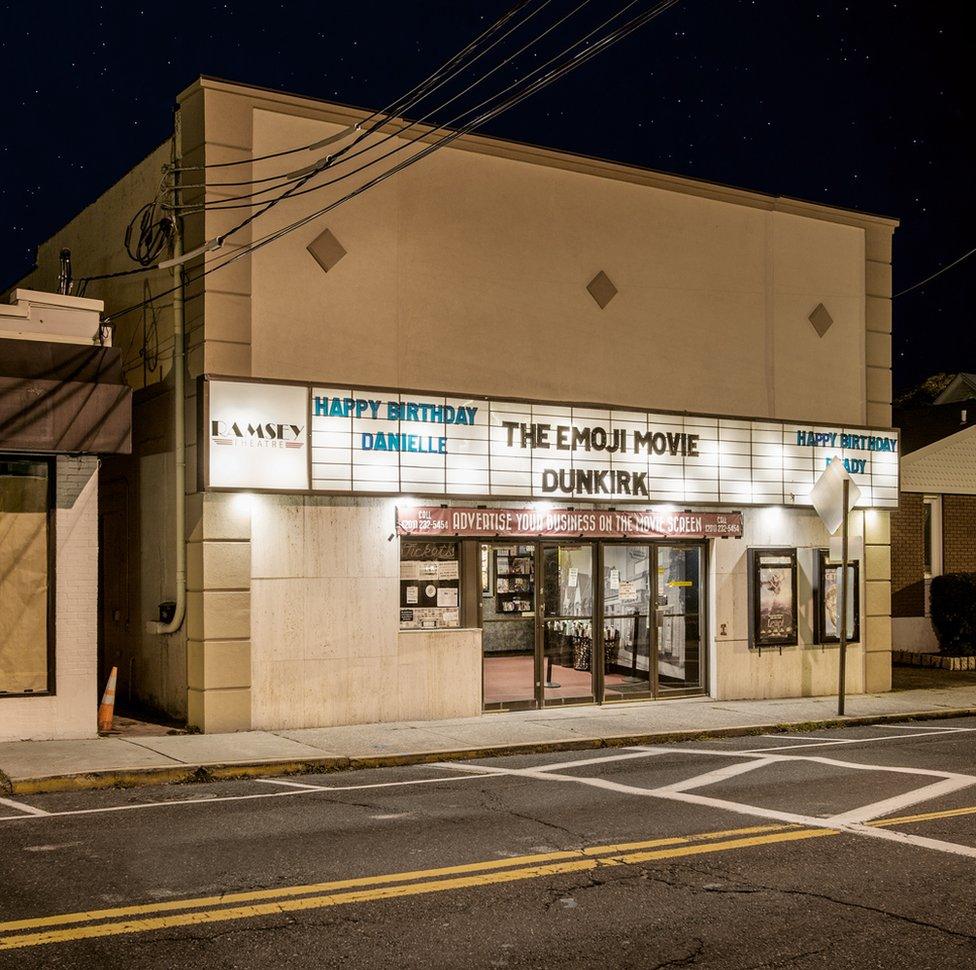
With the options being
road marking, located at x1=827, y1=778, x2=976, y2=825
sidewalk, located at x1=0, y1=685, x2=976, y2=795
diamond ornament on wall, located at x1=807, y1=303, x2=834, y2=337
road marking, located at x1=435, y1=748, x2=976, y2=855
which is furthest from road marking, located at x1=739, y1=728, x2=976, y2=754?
diamond ornament on wall, located at x1=807, y1=303, x2=834, y2=337

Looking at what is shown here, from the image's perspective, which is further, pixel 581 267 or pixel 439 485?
pixel 581 267

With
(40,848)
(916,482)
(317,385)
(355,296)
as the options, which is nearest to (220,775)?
(40,848)

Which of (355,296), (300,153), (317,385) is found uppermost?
(300,153)

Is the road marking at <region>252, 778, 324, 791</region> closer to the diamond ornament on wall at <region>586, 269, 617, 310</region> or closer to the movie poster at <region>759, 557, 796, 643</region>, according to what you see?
the diamond ornament on wall at <region>586, 269, 617, 310</region>

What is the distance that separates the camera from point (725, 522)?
17.9m

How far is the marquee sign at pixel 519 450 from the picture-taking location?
14461 mm

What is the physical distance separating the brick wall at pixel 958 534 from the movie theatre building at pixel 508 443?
5.87 m

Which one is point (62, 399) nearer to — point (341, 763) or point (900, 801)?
point (341, 763)

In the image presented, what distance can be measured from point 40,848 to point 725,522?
11.8 metres

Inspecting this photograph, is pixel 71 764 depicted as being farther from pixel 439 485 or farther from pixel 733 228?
pixel 733 228

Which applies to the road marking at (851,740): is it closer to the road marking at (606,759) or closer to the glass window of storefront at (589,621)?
the road marking at (606,759)

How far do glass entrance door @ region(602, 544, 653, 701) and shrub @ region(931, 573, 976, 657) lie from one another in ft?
28.0

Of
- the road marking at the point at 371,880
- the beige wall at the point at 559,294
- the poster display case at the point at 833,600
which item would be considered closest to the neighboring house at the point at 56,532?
the beige wall at the point at 559,294

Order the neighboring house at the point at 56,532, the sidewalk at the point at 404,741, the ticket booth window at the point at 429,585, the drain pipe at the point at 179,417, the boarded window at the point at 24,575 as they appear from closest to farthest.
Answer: the sidewalk at the point at 404,741, the neighboring house at the point at 56,532, the boarded window at the point at 24,575, the drain pipe at the point at 179,417, the ticket booth window at the point at 429,585
